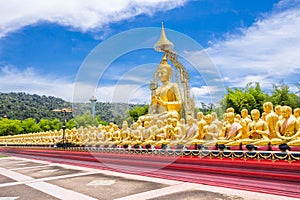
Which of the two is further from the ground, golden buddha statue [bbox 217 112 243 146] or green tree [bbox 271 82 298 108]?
green tree [bbox 271 82 298 108]

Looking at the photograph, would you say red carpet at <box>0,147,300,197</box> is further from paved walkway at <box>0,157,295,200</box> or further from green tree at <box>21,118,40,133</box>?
green tree at <box>21,118,40,133</box>

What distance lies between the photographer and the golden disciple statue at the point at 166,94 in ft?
48.1

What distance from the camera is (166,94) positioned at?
15.0m

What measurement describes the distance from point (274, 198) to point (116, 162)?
6254 millimetres

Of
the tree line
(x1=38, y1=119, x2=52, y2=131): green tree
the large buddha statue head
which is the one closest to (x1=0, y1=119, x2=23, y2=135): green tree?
the tree line

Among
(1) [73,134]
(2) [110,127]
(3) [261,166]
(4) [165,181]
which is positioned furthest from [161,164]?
(1) [73,134]

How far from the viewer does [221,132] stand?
7227 millimetres

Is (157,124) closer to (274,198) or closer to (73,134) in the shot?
(274,198)

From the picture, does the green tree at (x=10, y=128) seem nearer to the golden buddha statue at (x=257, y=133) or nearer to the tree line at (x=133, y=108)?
the tree line at (x=133, y=108)

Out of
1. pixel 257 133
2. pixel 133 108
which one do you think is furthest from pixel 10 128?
pixel 257 133

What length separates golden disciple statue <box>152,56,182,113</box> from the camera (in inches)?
577

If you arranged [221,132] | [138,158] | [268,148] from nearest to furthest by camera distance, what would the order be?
[268,148] < [221,132] < [138,158]

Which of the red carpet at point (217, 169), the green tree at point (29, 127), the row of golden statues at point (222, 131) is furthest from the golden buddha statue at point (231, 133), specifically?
the green tree at point (29, 127)

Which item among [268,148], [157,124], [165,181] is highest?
[157,124]
